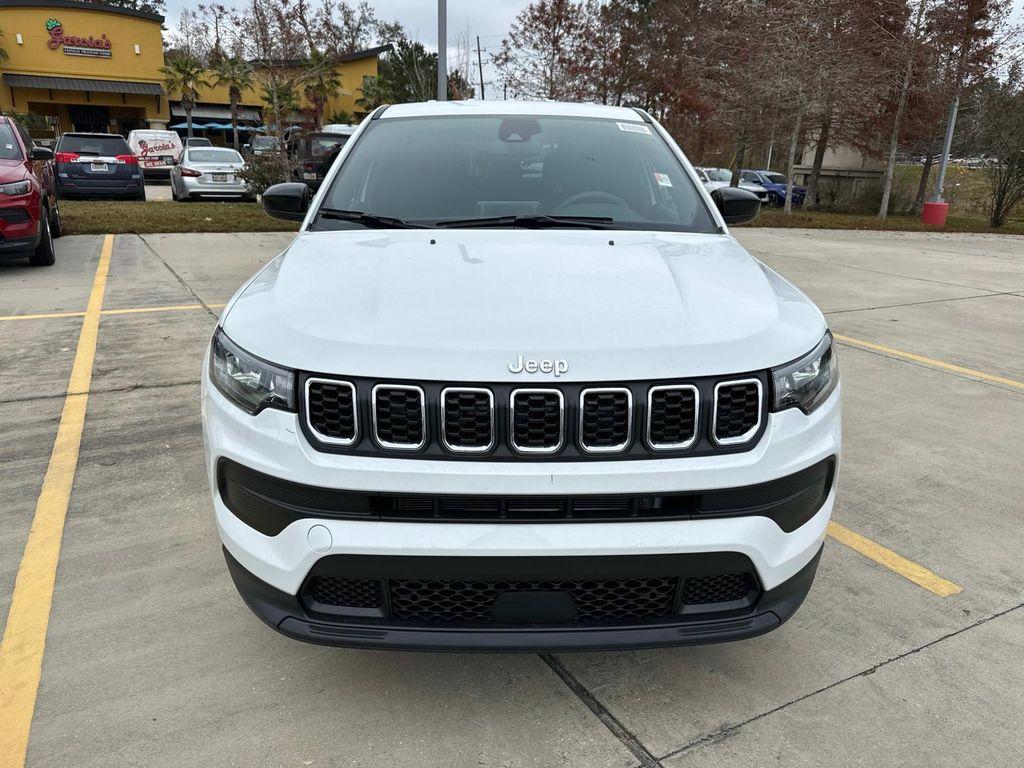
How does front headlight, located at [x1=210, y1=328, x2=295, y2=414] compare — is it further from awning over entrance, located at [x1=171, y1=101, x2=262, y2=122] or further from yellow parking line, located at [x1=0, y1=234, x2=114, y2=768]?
awning over entrance, located at [x1=171, y1=101, x2=262, y2=122]

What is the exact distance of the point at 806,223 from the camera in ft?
62.6

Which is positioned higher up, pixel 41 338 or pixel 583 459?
pixel 583 459

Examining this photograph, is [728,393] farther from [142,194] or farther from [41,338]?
[142,194]

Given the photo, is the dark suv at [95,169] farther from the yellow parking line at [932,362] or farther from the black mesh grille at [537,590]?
the black mesh grille at [537,590]

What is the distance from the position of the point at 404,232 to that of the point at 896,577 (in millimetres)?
2308

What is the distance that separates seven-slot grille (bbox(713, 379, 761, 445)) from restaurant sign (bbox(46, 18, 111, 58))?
4735cm

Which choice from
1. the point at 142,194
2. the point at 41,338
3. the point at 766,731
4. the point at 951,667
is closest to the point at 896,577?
the point at 951,667

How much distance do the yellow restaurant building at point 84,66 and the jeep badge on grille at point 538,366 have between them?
123 ft

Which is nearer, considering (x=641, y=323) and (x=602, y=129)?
(x=641, y=323)

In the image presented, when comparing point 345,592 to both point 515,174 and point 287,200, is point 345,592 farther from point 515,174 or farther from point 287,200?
point 287,200

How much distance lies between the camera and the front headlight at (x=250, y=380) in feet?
6.48

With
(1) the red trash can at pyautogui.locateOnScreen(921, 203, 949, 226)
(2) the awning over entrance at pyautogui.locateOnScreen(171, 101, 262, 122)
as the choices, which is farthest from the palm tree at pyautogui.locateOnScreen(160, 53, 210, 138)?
(1) the red trash can at pyautogui.locateOnScreen(921, 203, 949, 226)

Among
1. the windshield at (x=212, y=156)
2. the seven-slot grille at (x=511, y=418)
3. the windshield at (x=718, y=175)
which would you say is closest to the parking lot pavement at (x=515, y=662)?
the seven-slot grille at (x=511, y=418)

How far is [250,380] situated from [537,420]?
784mm
